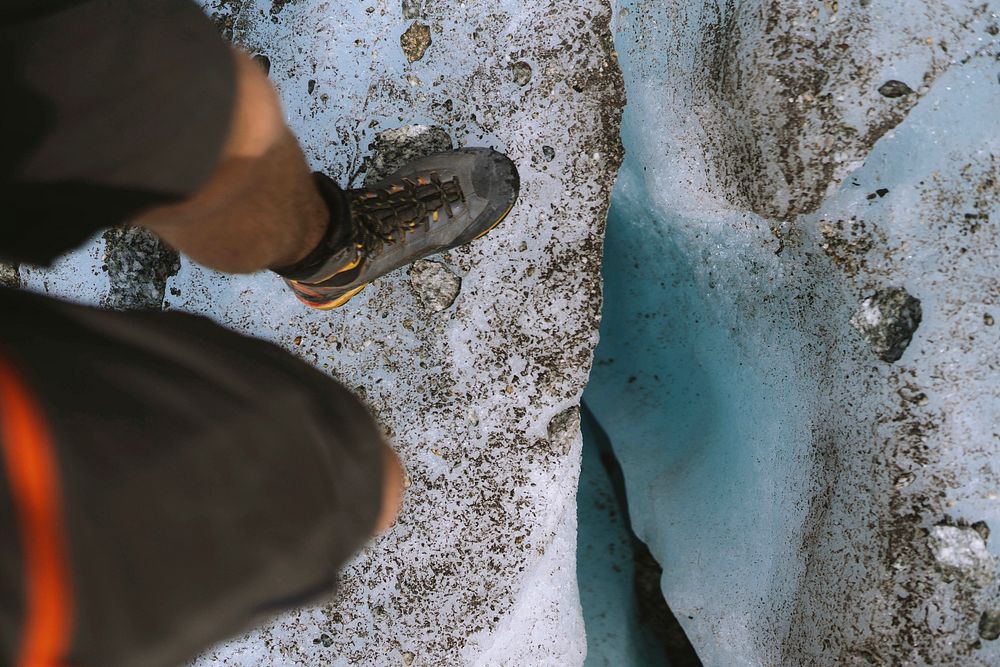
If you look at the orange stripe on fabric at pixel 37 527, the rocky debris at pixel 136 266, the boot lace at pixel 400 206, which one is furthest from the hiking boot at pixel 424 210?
the orange stripe on fabric at pixel 37 527

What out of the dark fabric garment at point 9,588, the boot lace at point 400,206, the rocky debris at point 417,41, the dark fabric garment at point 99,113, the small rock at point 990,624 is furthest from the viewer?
the rocky debris at point 417,41

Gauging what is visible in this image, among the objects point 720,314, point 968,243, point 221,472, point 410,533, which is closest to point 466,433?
point 410,533

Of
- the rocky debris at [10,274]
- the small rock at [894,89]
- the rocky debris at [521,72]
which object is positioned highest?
the rocky debris at [521,72]

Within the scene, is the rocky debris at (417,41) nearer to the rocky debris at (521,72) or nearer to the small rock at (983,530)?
the rocky debris at (521,72)

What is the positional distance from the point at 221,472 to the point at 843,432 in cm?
112

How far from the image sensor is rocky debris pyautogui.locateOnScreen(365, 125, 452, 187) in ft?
4.31

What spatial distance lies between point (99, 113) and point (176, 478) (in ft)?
1.48

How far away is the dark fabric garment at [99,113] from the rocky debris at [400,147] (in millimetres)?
577

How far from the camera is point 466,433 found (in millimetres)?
1322

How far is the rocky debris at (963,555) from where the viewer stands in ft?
3.50

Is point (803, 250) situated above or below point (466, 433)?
above

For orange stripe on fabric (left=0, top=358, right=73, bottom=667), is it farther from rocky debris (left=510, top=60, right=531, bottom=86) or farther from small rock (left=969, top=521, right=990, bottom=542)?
small rock (left=969, top=521, right=990, bottom=542)

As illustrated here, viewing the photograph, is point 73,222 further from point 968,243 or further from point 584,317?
point 968,243

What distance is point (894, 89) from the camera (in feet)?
3.60
